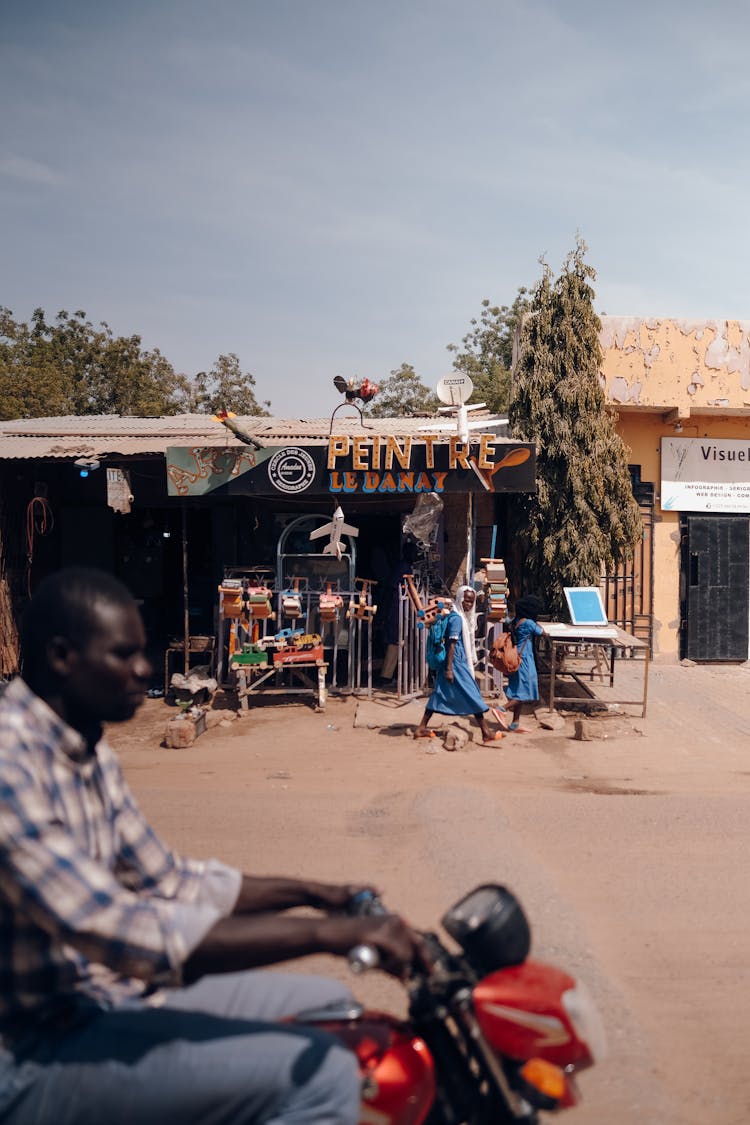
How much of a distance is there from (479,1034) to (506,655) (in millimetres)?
7259

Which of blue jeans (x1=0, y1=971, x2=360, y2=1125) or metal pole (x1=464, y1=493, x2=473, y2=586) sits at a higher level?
metal pole (x1=464, y1=493, x2=473, y2=586)

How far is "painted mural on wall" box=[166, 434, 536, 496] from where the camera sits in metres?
9.81

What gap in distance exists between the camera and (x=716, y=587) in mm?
13336

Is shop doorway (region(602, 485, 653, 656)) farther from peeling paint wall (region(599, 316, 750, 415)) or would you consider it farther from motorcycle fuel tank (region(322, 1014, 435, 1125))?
motorcycle fuel tank (region(322, 1014, 435, 1125))

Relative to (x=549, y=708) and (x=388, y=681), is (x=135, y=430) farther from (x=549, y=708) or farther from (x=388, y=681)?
(x=549, y=708)

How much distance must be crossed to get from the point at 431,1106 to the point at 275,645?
801 cm

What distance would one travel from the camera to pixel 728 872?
5238 mm

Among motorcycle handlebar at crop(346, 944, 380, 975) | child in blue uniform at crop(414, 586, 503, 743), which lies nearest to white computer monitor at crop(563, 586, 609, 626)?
child in blue uniform at crop(414, 586, 503, 743)

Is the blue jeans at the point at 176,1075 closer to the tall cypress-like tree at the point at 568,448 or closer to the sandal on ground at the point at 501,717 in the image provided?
the sandal on ground at the point at 501,717

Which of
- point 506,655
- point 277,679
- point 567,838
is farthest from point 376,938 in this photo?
point 277,679

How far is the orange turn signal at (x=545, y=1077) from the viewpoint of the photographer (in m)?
1.83

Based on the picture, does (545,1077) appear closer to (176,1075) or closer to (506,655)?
(176,1075)

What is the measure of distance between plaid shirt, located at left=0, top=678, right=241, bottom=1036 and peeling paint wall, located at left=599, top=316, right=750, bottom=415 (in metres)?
12.1

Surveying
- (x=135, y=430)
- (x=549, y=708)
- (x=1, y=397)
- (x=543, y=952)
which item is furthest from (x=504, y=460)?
(x=1, y=397)
